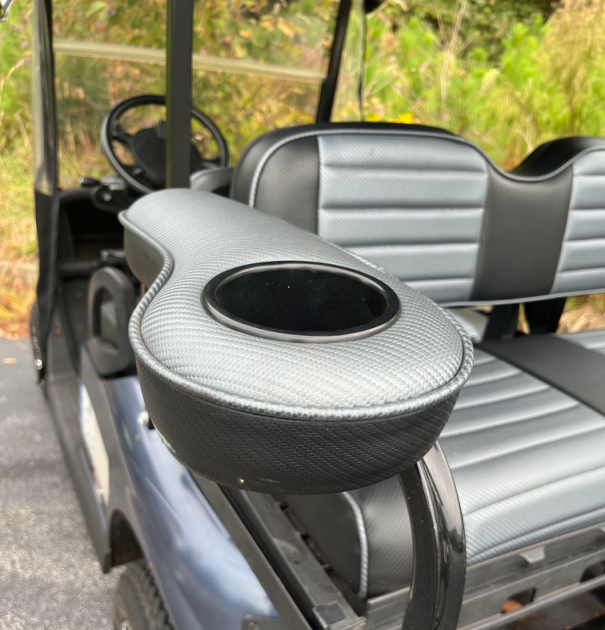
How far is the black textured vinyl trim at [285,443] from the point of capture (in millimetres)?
419

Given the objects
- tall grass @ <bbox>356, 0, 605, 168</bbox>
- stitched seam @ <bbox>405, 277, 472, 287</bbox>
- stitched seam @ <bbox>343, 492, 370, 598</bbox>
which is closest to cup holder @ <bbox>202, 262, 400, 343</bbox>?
stitched seam @ <bbox>343, 492, 370, 598</bbox>

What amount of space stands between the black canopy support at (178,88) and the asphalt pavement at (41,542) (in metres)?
1.02

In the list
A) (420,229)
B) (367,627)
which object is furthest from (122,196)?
(367,627)

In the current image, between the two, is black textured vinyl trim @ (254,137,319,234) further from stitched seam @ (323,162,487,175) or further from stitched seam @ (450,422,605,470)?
stitched seam @ (450,422,605,470)

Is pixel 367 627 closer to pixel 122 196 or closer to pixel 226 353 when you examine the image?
pixel 226 353

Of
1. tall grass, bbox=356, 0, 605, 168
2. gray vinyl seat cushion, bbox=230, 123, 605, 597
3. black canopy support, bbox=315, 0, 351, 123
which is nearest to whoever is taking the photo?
gray vinyl seat cushion, bbox=230, 123, 605, 597

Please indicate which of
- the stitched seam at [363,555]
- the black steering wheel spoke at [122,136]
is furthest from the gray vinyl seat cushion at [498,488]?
the black steering wheel spoke at [122,136]

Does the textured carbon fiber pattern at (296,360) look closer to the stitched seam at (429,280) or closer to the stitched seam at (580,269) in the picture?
the stitched seam at (429,280)

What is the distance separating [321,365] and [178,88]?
2.64ft

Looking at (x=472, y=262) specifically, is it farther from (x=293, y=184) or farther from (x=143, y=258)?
(x=143, y=258)

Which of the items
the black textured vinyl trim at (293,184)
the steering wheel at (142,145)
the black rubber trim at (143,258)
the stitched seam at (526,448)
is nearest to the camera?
the black rubber trim at (143,258)

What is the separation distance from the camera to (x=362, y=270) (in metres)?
0.66

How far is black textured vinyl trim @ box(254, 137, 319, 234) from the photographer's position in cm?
116

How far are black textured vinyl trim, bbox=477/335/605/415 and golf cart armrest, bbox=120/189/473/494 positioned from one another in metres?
0.86
